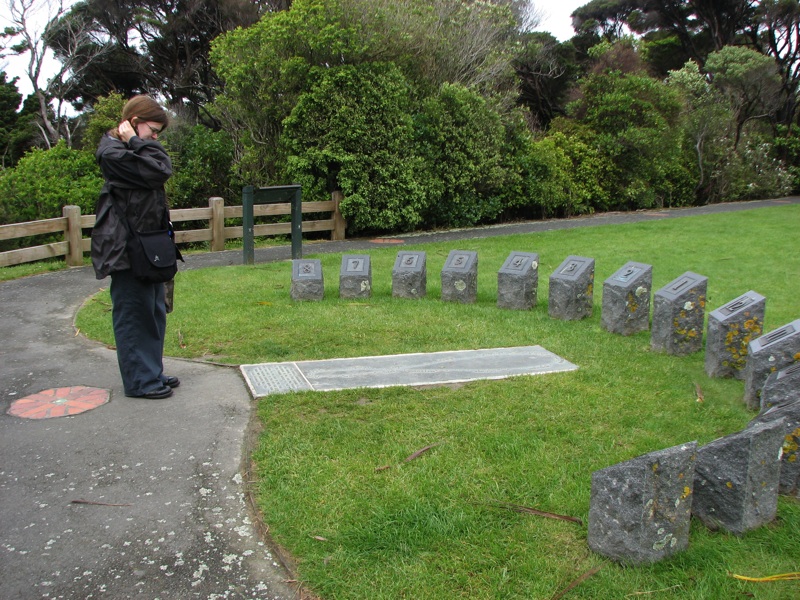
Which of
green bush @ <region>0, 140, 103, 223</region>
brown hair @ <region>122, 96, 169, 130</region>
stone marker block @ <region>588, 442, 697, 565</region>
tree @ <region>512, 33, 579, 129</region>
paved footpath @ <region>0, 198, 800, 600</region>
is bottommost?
paved footpath @ <region>0, 198, 800, 600</region>

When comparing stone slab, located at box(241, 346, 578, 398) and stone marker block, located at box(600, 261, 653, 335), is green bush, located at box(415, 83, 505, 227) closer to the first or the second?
stone marker block, located at box(600, 261, 653, 335)

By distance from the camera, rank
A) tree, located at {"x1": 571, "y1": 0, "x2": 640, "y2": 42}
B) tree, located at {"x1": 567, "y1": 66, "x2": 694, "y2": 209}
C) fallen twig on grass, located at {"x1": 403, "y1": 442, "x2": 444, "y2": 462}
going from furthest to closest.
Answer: tree, located at {"x1": 571, "y1": 0, "x2": 640, "y2": 42} < tree, located at {"x1": 567, "y1": 66, "x2": 694, "y2": 209} < fallen twig on grass, located at {"x1": 403, "y1": 442, "x2": 444, "y2": 462}

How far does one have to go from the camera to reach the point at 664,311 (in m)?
6.48

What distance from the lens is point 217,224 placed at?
13.3 meters

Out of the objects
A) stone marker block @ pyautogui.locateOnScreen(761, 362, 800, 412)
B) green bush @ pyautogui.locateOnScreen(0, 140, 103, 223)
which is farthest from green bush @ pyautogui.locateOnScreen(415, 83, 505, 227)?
stone marker block @ pyautogui.locateOnScreen(761, 362, 800, 412)

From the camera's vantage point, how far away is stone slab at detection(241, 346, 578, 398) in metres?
5.67

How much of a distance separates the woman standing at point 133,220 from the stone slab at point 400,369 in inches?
33.1

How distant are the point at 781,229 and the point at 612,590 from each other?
1490cm

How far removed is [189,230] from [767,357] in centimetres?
1145

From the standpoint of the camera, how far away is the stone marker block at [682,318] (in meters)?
6.40

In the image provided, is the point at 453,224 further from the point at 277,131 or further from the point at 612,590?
the point at 612,590

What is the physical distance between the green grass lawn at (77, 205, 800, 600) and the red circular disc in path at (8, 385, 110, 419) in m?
1.12

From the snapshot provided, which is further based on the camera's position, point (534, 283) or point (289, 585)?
point (534, 283)

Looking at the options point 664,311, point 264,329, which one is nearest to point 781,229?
point 664,311
